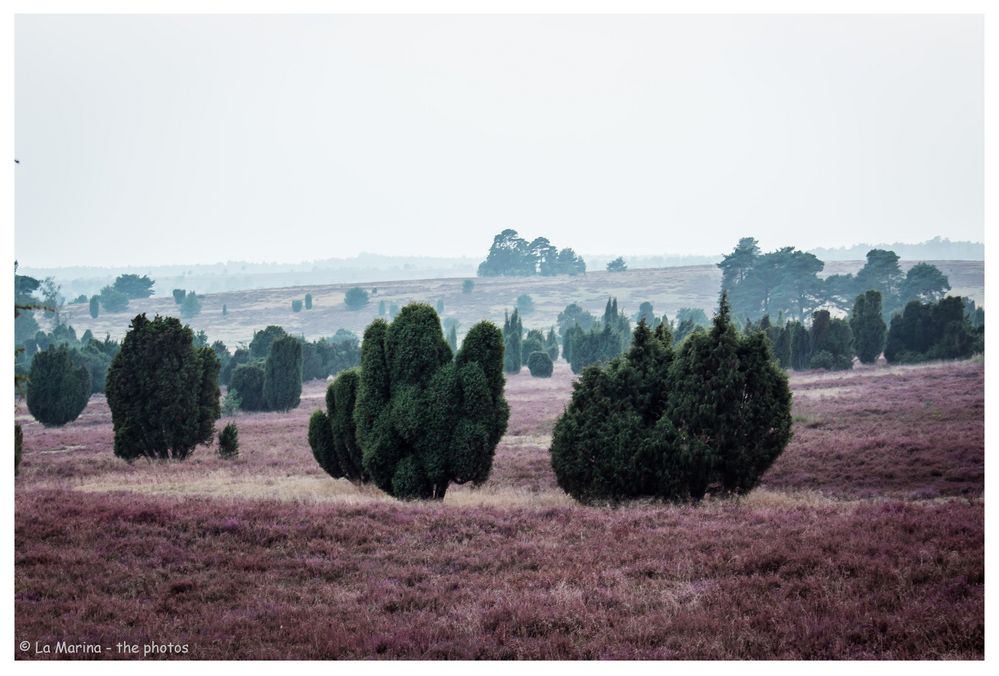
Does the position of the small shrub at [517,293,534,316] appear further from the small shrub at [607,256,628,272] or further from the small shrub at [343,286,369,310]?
the small shrub at [343,286,369,310]

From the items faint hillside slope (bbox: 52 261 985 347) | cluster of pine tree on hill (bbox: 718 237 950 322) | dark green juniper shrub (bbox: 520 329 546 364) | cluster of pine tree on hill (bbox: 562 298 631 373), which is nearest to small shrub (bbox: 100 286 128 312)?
faint hillside slope (bbox: 52 261 985 347)

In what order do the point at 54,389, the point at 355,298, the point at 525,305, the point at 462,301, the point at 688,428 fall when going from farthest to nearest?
the point at 355,298, the point at 462,301, the point at 525,305, the point at 54,389, the point at 688,428

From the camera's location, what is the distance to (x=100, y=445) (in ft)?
117

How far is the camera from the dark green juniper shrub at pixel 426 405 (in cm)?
1944

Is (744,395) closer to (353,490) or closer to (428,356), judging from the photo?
(428,356)

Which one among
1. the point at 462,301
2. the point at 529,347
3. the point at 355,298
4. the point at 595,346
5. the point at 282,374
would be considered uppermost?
the point at 355,298

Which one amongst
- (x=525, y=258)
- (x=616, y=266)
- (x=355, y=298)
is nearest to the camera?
(x=355, y=298)

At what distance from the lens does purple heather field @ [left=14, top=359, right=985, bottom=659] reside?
29.1 feet

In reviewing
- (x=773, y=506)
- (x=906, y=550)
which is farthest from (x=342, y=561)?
(x=773, y=506)

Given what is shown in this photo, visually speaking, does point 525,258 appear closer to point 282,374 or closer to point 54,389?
point 282,374

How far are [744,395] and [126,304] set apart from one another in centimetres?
15632

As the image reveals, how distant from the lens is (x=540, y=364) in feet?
248

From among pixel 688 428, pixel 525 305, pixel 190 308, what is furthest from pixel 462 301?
pixel 688 428

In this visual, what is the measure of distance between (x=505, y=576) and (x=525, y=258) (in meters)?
150
